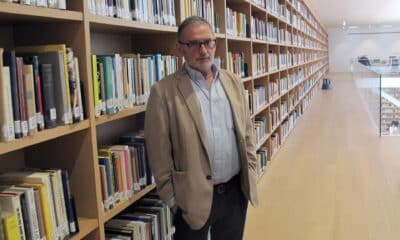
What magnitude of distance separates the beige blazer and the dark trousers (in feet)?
0.26

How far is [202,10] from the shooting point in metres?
3.29

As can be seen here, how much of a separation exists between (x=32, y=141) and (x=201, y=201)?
766mm

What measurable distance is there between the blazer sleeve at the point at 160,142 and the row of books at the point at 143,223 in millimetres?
404

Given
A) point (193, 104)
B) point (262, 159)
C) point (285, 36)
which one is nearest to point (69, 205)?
point (193, 104)

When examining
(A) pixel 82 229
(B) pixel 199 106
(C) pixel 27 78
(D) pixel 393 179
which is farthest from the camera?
(D) pixel 393 179

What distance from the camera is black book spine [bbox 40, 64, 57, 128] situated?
61.8 inches

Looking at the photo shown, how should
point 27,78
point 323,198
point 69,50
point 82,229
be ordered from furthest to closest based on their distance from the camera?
1. point 323,198
2. point 82,229
3. point 69,50
4. point 27,78

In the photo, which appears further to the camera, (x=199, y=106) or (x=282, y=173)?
(x=282, y=173)

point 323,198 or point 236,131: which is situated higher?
point 236,131

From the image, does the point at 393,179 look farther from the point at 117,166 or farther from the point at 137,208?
the point at 117,166

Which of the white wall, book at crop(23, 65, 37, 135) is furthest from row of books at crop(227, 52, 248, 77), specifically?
the white wall

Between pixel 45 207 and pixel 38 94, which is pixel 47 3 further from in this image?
pixel 45 207

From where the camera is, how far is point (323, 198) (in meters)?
4.21

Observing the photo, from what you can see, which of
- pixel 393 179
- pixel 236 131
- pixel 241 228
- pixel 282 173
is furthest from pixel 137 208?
pixel 393 179
